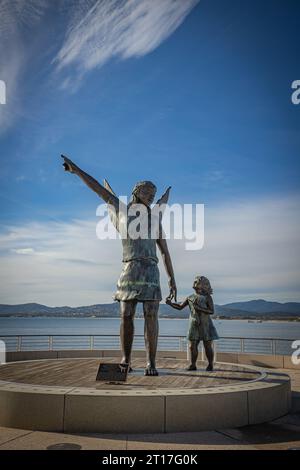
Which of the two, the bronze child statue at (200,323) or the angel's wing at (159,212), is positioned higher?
the angel's wing at (159,212)

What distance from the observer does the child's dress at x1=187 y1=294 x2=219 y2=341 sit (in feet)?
27.4

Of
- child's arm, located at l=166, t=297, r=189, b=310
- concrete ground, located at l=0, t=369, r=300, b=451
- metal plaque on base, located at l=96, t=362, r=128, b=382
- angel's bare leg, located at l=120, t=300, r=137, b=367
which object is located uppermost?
child's arm, located at l=166, t=297, r=189, b=310

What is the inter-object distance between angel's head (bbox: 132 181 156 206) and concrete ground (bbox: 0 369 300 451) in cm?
412

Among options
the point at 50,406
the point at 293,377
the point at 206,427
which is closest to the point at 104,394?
the point at 50,406

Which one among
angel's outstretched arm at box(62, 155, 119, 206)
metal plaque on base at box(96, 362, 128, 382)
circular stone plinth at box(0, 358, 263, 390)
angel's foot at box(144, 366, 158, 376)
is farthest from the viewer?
angel's outstretched arm at box(62, 155, 119, 206)

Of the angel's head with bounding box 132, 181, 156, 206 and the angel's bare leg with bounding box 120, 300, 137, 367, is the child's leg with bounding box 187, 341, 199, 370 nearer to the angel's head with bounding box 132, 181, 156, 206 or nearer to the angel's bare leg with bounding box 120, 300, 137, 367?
the angel's bare leg with bounding box 120, 300, 137, 367

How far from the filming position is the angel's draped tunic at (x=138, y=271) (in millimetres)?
7293

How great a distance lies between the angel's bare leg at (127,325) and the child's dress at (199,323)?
1515 millimetres

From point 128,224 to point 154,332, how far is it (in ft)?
6.48

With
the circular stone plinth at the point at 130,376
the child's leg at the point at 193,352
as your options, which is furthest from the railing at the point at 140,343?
the circular stone plinth at the point at 130,376

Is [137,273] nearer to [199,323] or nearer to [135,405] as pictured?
[199,323]

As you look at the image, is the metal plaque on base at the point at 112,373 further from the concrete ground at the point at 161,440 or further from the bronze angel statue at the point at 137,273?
the concrete ground at the point at 161,440

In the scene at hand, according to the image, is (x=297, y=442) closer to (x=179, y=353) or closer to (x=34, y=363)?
(x=34, y=363)

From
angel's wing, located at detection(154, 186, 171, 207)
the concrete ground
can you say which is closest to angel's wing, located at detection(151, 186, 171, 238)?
angel's wing, located at detection(154, 186, 171, 207)
